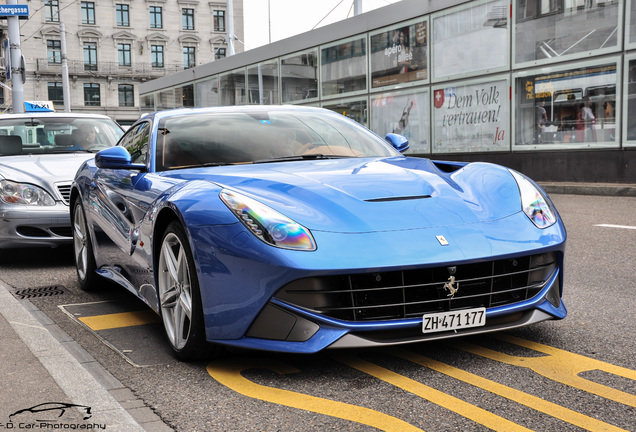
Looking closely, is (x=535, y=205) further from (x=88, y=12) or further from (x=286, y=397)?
(x=88, y=12)

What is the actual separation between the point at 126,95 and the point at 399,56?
5713 centimetres

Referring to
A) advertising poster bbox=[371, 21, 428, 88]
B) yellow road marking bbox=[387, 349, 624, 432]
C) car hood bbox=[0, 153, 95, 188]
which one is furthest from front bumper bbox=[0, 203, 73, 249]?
advertising poster bbox=[371, 21, 428, 88]

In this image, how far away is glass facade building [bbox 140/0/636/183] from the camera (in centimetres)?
1462

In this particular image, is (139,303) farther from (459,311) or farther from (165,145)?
(459,311)

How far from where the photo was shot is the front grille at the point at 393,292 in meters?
3.13

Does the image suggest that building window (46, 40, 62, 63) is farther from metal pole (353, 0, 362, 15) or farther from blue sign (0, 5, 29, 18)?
blue sign (0, 5, 29, 18)

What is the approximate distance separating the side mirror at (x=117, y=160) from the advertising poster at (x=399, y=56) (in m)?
15.5

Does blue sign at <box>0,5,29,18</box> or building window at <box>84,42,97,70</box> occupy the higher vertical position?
building window at <box>84,42,97,70</box>

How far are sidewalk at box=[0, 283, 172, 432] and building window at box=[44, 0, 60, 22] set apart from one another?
72.1 metres

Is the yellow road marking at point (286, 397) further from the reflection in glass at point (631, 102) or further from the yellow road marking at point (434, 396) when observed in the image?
the reflection in glass at point (631, 102)

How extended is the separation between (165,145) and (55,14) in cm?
7217

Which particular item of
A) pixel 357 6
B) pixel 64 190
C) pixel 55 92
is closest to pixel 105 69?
pixel 55 92

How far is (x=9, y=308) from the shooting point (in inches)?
195

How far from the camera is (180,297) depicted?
142 inches
